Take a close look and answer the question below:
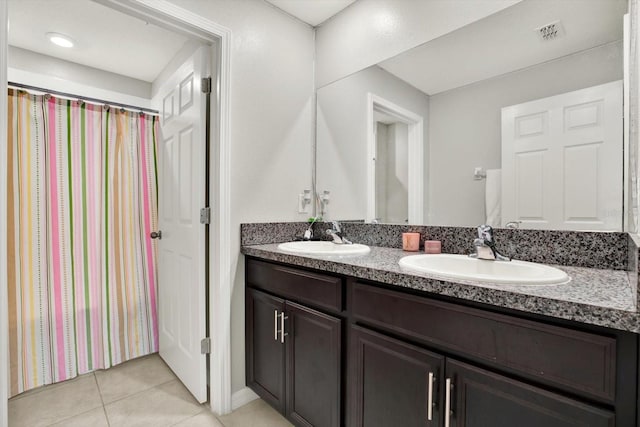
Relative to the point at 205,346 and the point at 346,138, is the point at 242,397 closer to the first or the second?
the point at 205,346

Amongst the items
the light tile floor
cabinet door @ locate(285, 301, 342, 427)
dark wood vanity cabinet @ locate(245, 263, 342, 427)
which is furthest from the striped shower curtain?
cabinet door @ locate(285, 301, 342, 427)

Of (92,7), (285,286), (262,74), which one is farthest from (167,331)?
(92,7)

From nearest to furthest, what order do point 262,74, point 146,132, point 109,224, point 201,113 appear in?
point 201,113
point 262,74
point 109,224
point 146,132

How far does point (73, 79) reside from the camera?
8.01 ft

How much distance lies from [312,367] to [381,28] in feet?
5.89

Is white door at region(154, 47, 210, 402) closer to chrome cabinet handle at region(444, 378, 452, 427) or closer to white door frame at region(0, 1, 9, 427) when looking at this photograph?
A: white door frame at region(0, 1, 9, 427)

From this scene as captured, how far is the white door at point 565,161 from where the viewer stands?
1.12 metres

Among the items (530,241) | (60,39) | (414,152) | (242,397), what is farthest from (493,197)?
(60,39)

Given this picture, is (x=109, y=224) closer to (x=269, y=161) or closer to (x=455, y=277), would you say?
(x=269, y=161)

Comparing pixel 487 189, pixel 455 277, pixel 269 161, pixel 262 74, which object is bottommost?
pixel 455 277

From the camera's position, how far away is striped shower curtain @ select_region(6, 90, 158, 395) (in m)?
1.95

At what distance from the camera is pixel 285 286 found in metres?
1.49

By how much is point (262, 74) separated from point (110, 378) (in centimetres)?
218

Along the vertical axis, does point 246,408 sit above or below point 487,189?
below
